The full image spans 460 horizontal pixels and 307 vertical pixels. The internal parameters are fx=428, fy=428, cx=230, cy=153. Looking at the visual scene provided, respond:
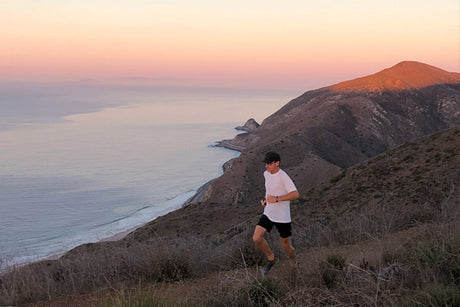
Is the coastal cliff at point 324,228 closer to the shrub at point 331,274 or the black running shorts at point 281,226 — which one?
the shrub at point 331,274

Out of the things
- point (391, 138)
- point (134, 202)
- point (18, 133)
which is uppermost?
point (18, 133)

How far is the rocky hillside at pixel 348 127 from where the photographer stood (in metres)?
54.4

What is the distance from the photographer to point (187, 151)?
381ft

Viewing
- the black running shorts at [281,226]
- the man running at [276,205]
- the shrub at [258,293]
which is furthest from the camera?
the black running shorts at [281,226]

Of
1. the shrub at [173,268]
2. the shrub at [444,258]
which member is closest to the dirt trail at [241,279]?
the shrub at [173,268]

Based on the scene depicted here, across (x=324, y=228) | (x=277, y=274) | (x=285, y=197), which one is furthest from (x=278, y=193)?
(x=324, y=228)

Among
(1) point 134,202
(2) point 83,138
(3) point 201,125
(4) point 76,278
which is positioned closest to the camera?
(4) point 76,278

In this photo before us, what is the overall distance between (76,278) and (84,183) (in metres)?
73.7

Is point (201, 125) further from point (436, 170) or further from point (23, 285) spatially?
point (23, 285)

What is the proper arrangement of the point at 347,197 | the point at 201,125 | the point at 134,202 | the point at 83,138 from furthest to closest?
the point at 201,125, the point at 83,138, the point at 134,202, the point at 347,197

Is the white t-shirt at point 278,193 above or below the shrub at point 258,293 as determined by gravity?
above

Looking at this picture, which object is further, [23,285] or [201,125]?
[201,125]

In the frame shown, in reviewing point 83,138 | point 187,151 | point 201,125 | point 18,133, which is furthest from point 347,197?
point 201,125

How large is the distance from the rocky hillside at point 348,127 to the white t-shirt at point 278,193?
39.9 m
